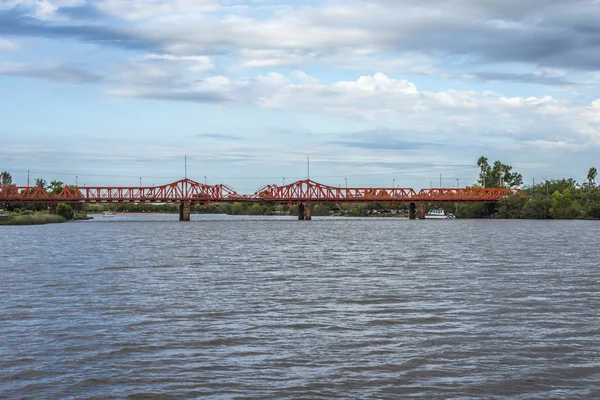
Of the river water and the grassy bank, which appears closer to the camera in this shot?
the river water

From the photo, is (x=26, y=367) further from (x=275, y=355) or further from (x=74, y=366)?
(x=275, y=355)

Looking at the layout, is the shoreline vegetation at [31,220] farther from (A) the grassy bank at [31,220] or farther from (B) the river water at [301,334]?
(B) the river water at [301,334]

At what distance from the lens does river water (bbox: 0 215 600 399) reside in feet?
55.9

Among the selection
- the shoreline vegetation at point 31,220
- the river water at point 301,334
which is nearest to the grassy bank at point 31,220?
the shoreline vegetation at point 31,220

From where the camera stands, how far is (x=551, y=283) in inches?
1464

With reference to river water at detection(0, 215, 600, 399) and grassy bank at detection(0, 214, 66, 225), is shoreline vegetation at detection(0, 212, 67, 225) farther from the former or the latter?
river water at detection(0, 215, 600, 399)

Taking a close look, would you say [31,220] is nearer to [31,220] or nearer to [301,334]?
[31,220]

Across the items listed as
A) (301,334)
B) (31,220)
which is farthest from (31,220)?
(301,334)

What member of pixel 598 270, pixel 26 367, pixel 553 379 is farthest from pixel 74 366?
pixel 598 270

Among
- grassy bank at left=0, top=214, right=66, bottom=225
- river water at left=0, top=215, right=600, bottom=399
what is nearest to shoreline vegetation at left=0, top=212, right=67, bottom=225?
grassy bank at left=0, top=214, right=66, bottom=225

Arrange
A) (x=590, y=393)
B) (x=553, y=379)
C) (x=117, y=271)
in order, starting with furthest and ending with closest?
(x=117, y=271), (x=553, y=379), (x=590, y=393)

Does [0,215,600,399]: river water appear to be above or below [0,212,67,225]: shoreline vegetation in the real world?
below

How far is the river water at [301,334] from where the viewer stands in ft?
55.9

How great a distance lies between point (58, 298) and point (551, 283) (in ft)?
79.8
